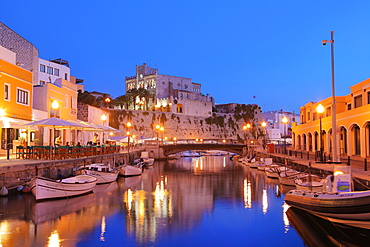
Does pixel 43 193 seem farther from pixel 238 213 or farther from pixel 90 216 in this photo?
pixel 238 213

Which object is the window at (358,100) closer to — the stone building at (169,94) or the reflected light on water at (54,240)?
the reflected light on water at (54,240)

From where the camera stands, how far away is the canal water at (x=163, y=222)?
12.1 metres

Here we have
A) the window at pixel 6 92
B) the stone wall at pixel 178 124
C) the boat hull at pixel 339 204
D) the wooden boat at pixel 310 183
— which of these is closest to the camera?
the boat hull at pixel 339 204

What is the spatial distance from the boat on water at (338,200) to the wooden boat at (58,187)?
11299 mm

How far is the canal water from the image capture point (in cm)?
1215

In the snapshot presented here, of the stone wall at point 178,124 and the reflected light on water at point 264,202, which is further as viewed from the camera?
the stone wall at point 178,124

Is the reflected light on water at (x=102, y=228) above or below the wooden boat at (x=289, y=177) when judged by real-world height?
below

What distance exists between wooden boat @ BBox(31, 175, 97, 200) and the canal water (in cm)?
42

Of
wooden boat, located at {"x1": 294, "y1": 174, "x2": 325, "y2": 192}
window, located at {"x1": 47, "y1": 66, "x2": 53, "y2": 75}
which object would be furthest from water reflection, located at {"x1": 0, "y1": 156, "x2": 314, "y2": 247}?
window, located at {"x1": 47, "y1": 66, "x2": 53, "y2": 75}

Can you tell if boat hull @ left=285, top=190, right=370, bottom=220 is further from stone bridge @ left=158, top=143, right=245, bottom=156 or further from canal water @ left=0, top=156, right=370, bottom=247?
stone bridge @ left=158, top=143, right=245, bottom=156

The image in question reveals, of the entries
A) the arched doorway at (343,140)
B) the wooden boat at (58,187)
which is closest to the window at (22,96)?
the wooden boat at (58,187)

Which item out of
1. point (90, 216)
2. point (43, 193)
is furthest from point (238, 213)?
point (43, 193)

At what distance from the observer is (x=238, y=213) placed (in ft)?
55.8

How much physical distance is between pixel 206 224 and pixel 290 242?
3.62m
